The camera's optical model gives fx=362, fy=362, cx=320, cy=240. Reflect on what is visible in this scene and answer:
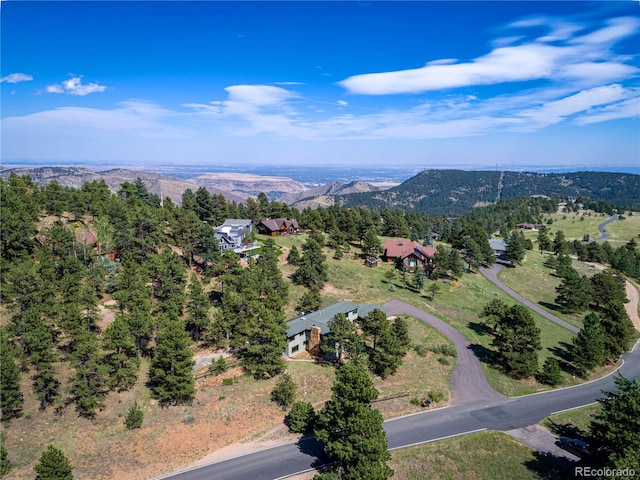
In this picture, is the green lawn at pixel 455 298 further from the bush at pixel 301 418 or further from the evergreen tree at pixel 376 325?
the bush at pixel 301 418

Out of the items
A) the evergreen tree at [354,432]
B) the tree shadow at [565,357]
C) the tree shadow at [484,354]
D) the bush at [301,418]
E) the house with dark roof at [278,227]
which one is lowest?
the tree shadow at [565,357]

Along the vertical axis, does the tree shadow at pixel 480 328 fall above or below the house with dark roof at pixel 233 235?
below

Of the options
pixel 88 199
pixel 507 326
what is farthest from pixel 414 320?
pixel 88 199

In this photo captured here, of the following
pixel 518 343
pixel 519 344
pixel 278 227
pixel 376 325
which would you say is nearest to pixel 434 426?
pixel 376 325

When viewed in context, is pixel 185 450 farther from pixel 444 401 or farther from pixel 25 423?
pixel 444 401

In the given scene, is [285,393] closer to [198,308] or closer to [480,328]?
[198,308]

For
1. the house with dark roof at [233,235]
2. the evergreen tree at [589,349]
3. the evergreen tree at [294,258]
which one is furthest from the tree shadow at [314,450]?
the house with dark roof at [233,235]

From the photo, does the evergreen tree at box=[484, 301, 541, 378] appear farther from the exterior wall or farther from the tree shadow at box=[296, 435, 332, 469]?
the tree shadow at box=[296, 435, 332, 469]
